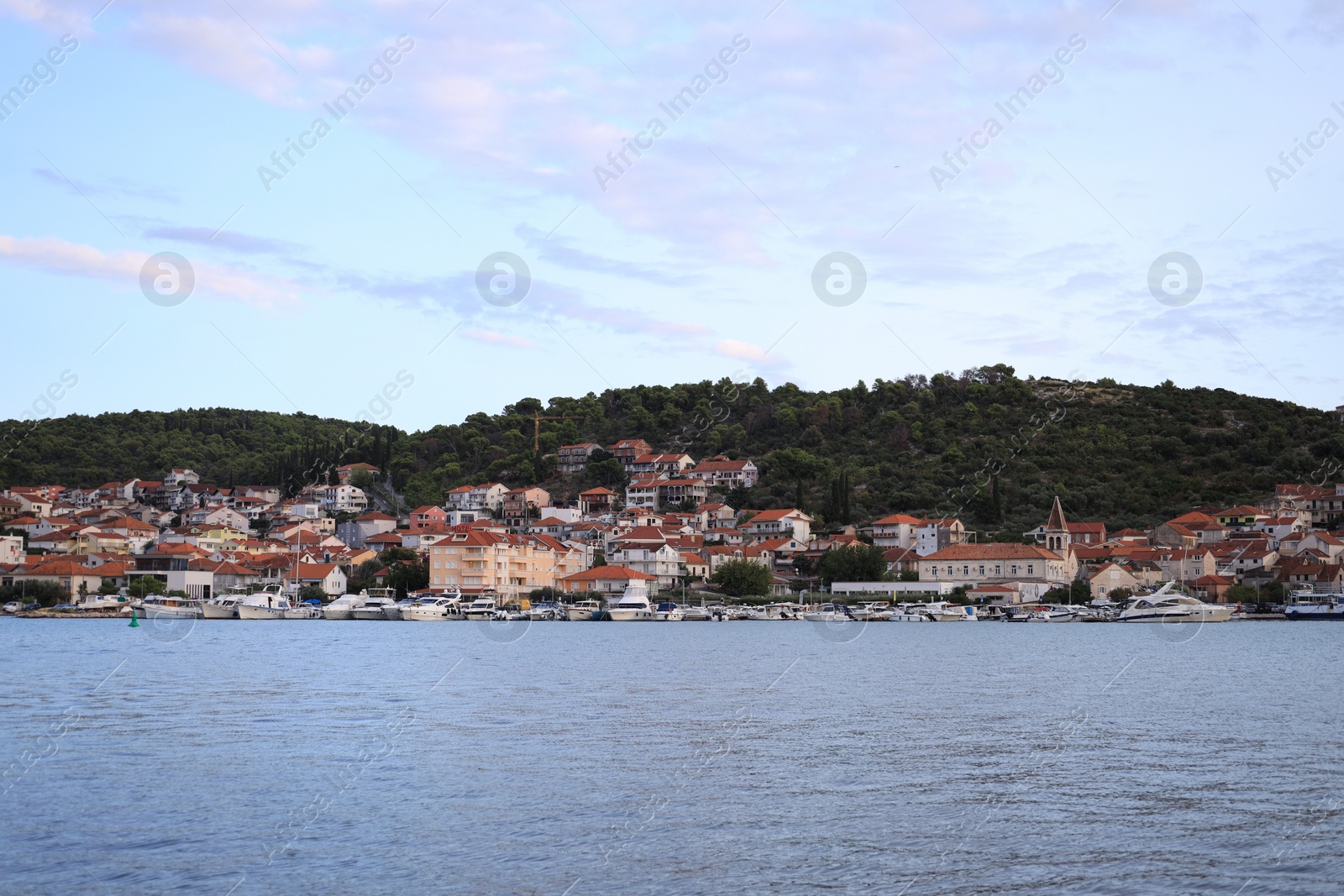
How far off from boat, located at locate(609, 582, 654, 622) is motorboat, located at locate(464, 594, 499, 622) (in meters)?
7.36

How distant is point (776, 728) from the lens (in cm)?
2192

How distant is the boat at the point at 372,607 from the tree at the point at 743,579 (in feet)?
73.3

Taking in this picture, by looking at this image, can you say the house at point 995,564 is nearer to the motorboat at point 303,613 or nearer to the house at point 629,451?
the motorboat at point 303,613

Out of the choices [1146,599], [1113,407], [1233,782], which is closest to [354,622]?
[1146,599]

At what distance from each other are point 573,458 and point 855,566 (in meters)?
54.5

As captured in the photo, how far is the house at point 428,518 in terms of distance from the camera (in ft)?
356

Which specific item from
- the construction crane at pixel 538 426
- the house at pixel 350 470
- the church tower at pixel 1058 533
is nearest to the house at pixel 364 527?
the house at pixel 350 470

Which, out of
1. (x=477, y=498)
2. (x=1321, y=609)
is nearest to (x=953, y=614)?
(x=1321, y=609)

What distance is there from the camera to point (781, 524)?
98875 millimetres

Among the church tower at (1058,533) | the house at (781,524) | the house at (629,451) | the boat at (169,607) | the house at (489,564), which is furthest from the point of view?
the house at (629,451)

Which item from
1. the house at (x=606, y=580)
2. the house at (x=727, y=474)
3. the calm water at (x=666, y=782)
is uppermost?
the house at (x=727, y=474)

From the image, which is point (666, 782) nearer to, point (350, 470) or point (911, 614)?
point (911, 614)

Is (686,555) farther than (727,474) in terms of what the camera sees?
No

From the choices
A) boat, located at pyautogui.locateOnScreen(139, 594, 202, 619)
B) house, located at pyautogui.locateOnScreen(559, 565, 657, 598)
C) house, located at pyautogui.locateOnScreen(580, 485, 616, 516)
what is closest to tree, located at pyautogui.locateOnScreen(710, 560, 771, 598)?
house, located at pyautogui.locateOnScreen(559, 565, 657, 598)
